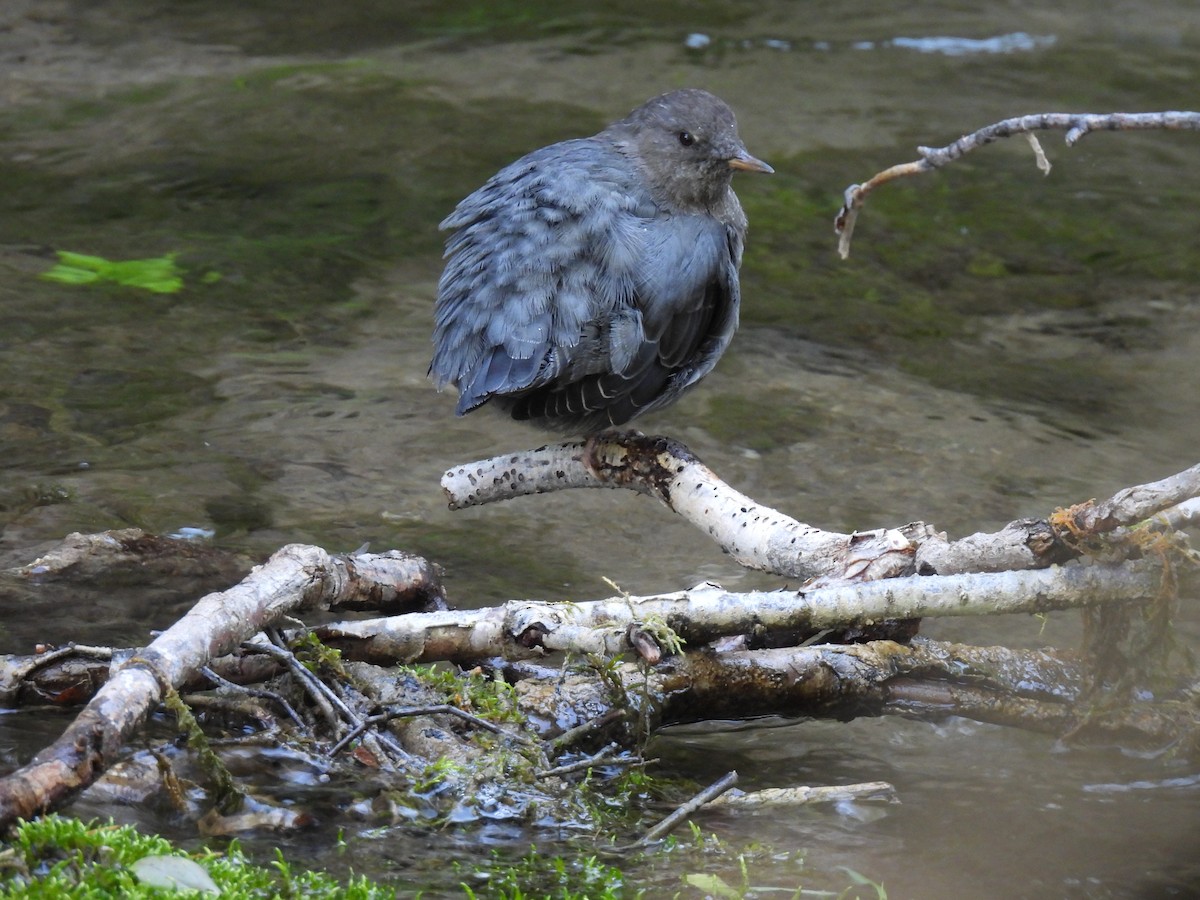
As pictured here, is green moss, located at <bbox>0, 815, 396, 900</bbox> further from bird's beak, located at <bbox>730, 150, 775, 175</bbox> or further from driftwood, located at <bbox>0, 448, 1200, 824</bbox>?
bird's beak, located at <bbox>730, 150, 775, 175</bbox>

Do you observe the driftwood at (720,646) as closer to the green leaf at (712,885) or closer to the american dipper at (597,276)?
the green leaf at (712,885)

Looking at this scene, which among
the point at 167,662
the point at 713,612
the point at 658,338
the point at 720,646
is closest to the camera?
the point at 167,662

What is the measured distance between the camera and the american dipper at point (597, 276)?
11.9 ft

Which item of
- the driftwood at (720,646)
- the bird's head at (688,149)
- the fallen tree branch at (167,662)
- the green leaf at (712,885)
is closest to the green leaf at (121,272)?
the bird's head at (688,149)

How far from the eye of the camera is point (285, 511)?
4707mm

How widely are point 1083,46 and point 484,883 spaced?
10042 mm

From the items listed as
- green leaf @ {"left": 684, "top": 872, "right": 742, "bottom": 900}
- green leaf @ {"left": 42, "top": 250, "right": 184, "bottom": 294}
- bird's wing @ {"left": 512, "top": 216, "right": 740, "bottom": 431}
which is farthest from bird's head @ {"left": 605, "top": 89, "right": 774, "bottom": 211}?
green leaf @ {"left": 42, "top": 250, "right": 184, "bottom": 294}

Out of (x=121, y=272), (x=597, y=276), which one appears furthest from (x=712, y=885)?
(x=121, y=272)

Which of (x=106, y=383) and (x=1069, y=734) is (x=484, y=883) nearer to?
(x=1069, y=734)

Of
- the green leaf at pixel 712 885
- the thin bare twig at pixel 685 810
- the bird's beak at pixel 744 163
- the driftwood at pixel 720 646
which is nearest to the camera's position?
the green leaf at pixel 712 885

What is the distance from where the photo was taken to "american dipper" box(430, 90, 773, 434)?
143 inches

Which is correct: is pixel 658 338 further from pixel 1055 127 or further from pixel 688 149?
pixel 1055 127

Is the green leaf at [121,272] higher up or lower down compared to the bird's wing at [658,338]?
lower down

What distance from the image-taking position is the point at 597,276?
12.2 ft
